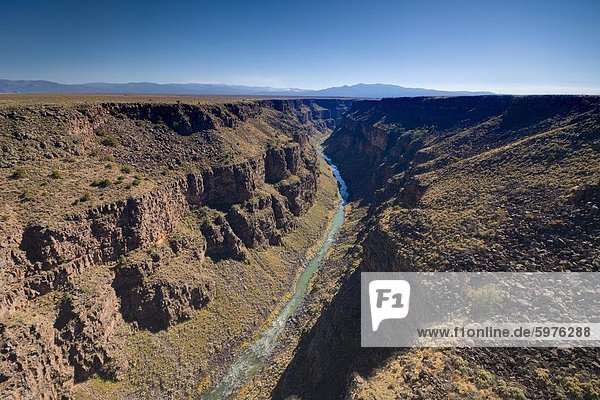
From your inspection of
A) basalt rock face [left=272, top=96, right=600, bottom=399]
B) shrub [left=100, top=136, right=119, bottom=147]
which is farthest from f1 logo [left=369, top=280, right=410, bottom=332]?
shrub [left=100, top=136, right=119, bottom=147]

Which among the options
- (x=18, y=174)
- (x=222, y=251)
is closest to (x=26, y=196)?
(x=18, y=174)

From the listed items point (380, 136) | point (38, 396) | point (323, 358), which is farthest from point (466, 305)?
point (380, 136)

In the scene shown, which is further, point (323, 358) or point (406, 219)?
point (406, 219)

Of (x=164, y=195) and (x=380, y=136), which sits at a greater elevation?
(x=380, y=136)

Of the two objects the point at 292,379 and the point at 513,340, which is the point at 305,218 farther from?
the point at 513,340

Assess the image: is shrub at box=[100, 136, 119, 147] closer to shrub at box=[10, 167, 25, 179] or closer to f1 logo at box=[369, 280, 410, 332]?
shrub at box=[10, 167, 25, 179]

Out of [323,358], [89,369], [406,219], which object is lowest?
[89,369]
